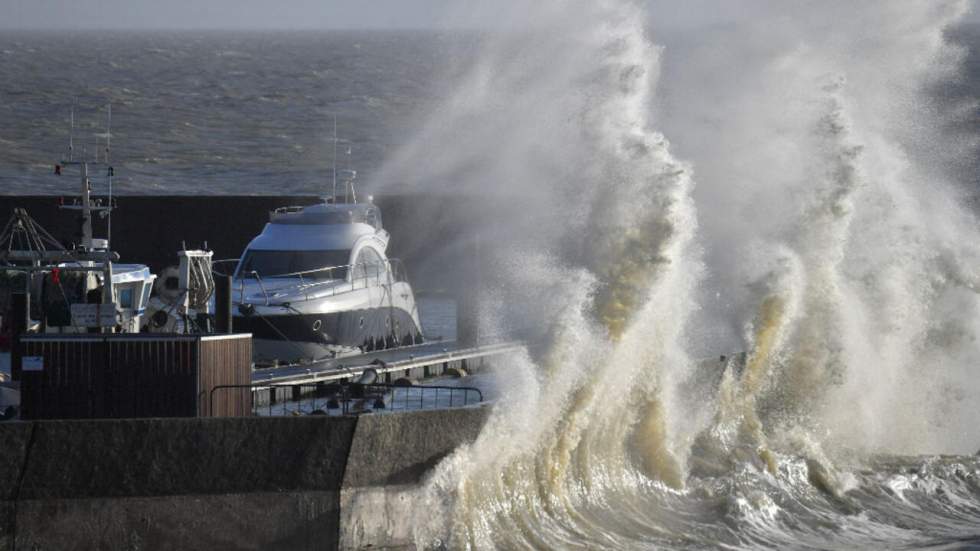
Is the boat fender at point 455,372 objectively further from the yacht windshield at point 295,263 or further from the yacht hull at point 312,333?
the yacht windshield at point 295,263

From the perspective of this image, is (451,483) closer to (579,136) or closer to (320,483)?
(320,483)

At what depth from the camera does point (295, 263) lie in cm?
3009

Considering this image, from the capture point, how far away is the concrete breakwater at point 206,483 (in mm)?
15539

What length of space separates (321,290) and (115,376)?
471 inches

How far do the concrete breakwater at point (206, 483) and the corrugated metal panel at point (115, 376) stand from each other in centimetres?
107

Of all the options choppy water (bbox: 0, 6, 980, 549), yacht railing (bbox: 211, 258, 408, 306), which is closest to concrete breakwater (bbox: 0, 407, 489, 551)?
choppy water (bbox: 0, 6, 980, 549)

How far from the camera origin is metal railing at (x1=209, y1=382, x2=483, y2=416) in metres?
18.8

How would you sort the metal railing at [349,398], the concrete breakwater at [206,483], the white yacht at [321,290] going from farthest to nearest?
the white yacht at [321,290]
the metal railing at [349,398]
the concrete breakwater at [206,483]

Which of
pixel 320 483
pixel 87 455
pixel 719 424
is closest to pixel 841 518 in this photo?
pixel 719 424

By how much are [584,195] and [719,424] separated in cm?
361

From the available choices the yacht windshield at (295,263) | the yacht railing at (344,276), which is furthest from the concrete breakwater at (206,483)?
the yacht windshield at (295,263)

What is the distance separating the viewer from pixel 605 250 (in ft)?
65.7

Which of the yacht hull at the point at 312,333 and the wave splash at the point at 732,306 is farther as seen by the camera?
the yacht hull at the point at 312,333

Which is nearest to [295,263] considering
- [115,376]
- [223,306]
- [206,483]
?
[223,306]
